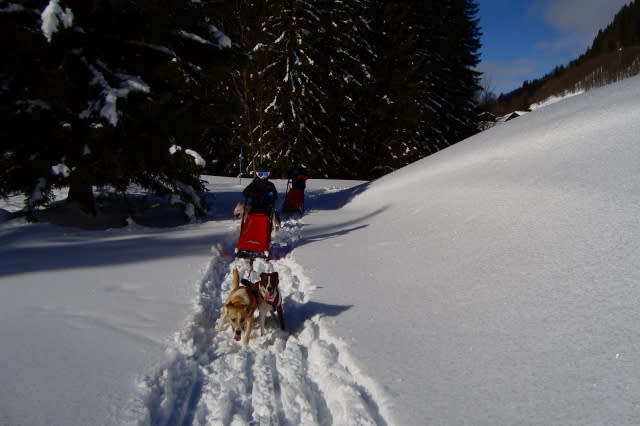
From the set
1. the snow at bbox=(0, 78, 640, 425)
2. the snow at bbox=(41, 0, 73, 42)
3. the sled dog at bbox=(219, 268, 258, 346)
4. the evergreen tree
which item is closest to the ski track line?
the snow at bbox=(0, 78, 640, 425)

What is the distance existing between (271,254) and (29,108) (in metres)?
5.61

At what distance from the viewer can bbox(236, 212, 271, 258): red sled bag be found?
6992 mm

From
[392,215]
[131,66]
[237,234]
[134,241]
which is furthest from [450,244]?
[131,66]

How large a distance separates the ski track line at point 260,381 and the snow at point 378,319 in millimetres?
17

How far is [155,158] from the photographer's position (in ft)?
29.8

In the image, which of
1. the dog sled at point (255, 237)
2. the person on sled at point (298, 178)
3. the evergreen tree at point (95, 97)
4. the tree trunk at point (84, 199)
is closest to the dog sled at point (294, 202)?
the person on sled at point (298, 178)

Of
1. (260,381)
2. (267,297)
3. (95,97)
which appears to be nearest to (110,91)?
(95,97)

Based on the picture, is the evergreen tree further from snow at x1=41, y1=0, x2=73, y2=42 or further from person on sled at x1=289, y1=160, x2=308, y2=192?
person on sled at x1=289, y1=160, x2=308, y2=192

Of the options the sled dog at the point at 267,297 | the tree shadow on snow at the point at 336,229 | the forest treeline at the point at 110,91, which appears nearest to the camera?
the sled dog at the point at 267,297

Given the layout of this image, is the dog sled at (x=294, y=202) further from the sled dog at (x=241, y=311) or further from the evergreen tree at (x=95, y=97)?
the sled dog at (x=241, y=311)

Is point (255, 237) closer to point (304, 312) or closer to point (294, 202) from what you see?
point (304, 312)

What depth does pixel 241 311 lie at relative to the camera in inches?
159

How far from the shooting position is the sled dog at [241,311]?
4031mm

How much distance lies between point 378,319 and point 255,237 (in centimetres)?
331
